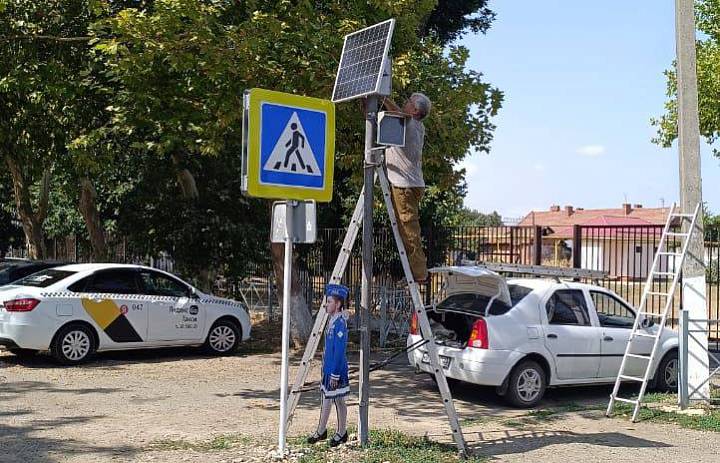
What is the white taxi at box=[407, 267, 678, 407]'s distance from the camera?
A: 10.4m

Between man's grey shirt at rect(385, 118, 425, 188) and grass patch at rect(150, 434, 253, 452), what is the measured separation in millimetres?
2993

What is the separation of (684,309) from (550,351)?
1.74m

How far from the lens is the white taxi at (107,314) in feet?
41.8

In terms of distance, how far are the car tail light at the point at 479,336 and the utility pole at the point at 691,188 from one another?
2.61 metres

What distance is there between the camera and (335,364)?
7.59m

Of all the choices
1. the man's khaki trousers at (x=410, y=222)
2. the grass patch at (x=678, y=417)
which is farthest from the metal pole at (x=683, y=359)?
the man's khaki trousers at (x=410, y=222)

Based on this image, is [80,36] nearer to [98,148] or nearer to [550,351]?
[98,148]

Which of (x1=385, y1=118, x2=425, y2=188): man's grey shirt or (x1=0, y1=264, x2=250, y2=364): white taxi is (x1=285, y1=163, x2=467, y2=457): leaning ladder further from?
(x1=0, y1=264, x2=250, y2=364): white taxi

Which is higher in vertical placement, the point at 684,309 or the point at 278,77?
the point at 278,77

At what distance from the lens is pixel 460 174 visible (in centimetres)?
1454

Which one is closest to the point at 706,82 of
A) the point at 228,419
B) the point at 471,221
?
the point at 228,419

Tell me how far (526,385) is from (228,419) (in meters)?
3.85

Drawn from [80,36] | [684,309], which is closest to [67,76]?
[80,36]

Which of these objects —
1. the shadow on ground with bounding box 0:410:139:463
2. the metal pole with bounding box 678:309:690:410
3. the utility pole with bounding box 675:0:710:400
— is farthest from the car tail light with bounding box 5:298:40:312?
the utility pole with bounding box 675:0:710:400
